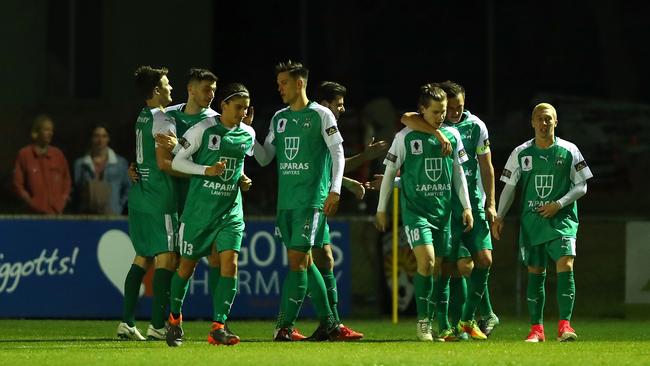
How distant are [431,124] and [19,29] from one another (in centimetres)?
1217

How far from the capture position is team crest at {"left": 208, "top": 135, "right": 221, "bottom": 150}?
13188mm

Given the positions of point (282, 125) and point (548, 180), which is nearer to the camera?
point (282, 125)

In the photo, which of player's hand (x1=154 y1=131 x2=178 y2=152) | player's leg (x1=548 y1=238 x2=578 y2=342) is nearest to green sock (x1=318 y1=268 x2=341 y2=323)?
player's hand (x1=154 y1=131 x2=178 y2=152)

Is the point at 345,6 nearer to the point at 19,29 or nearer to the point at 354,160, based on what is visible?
the point at 19,29

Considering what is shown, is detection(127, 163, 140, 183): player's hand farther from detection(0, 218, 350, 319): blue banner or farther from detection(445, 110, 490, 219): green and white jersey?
detection(0, 218, 350, 319): blue banner

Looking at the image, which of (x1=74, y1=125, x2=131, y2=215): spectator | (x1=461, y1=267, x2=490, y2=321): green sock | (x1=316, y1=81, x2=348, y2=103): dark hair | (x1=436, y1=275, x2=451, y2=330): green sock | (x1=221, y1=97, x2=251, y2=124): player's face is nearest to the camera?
(x1=221, y1=97, x2=251, y2=124): player's face

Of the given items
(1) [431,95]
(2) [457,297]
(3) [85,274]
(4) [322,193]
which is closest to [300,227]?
(4) [322,193]

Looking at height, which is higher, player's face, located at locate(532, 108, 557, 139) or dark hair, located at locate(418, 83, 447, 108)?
dark hair, located at locate(418, 83, 447, 108)

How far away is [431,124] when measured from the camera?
1380cm

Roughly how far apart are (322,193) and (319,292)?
778 millimetres

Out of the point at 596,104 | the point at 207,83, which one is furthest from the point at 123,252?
the point at 596,104

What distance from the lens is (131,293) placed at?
568 inches

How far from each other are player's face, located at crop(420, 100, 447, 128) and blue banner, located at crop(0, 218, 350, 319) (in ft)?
15.8

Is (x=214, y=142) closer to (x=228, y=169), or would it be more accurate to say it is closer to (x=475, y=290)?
(x=228, y=169)
